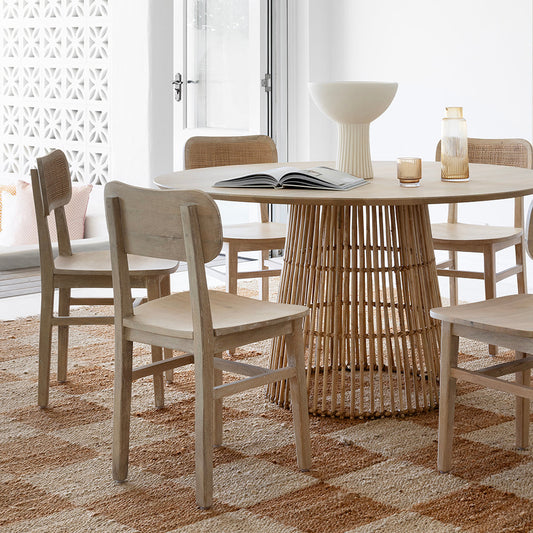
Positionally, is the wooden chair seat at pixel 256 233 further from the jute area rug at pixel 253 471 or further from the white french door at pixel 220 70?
the white french door at pixel 220 70

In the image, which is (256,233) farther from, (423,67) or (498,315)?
(423,67)

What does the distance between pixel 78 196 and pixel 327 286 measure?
9.91 feet

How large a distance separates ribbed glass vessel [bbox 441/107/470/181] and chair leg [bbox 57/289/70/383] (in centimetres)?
133

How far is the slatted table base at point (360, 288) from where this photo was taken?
2846mm

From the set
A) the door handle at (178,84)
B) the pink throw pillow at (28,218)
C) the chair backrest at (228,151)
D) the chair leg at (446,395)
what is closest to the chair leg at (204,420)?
the chair leg at (446,395)

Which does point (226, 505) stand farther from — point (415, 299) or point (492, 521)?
point (415, 299)

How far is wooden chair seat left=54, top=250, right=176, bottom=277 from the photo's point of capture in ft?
9.49

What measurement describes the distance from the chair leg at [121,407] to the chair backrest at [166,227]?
7.3 inches

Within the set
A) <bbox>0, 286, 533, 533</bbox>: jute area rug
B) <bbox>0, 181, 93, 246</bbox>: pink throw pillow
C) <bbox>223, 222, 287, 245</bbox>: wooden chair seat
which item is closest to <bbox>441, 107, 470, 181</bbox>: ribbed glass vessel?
<bbox>0, 286, 533, 533</bbox>: jute area rug

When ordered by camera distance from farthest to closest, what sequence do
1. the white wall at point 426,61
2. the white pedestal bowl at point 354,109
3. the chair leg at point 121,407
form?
the white wall at point 426,61 → the white pedestal bowl at point 354,109 → the chair leg at point 121,407

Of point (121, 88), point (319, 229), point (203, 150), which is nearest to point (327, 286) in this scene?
point (319, 229)

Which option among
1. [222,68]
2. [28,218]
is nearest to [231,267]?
[28,218]

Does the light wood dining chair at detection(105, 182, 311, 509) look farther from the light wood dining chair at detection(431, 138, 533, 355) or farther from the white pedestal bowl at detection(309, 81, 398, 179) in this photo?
the light wood dining chair at detection(431, 138, 533, 355)

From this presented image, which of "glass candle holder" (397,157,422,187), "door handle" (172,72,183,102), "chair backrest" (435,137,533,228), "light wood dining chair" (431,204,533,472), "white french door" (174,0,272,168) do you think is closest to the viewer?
"light wood dining chair" (431,204,533,472)
